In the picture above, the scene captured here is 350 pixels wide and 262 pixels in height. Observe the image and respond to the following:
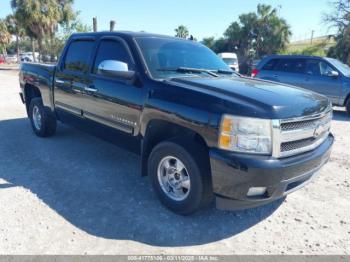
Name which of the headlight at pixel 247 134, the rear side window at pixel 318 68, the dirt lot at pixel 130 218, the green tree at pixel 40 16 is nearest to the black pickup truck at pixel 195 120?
the headlight at pixel 247 134

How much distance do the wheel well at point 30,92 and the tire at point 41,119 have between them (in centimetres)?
24

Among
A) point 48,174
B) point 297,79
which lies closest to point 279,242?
point 48,174

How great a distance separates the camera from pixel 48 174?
4.42 meters

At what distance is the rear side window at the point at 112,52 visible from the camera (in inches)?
156

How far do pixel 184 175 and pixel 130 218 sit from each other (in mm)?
719

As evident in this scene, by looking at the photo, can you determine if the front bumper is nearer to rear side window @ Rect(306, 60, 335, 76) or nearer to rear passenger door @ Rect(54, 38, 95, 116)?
rear passenger door @ Rect(54, 38, 95, 116)

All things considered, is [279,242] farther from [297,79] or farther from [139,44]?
[297,79]

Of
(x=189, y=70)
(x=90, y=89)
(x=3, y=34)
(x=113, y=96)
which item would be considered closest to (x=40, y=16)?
(x=3, y=34)

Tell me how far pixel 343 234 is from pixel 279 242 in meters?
0.69

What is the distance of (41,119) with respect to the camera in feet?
19.7

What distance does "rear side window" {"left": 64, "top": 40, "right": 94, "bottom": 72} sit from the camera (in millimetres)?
4645

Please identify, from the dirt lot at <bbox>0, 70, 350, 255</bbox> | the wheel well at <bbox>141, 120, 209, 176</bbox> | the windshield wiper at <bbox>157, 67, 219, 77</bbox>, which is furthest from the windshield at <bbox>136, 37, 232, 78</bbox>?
the dirt lot at <bbox>0, 70, 350, 255</bbox>

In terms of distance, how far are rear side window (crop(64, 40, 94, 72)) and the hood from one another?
1.75m

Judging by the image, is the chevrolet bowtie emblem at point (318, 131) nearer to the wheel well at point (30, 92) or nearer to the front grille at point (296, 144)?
the front grille at point (296, 144)
